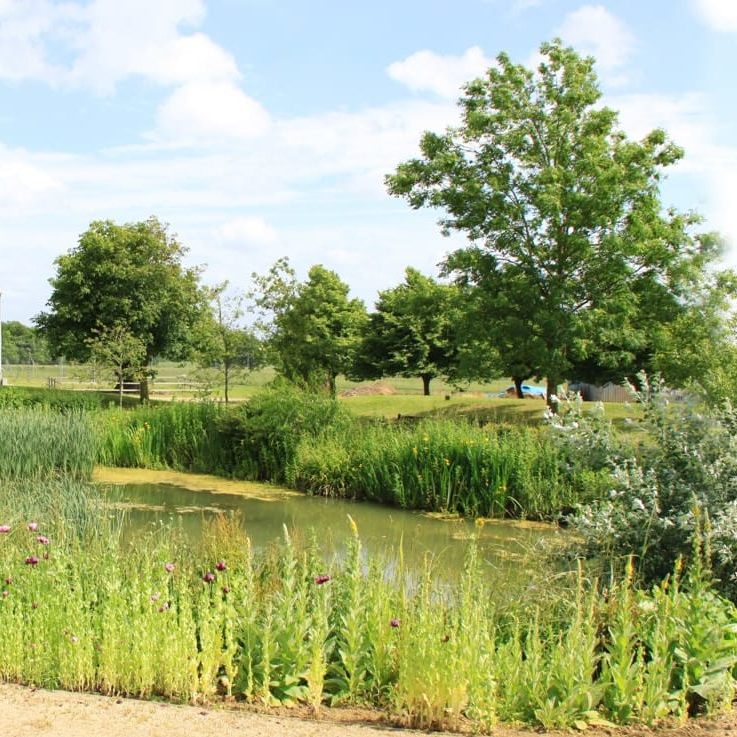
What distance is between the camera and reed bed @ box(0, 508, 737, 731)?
4160 millimetres

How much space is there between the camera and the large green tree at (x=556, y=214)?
688 inches

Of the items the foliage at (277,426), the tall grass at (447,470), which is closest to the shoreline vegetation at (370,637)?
the tall grass at (447,470)

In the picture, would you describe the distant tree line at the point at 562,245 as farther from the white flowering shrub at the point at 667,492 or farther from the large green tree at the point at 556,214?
the white flowering shrub at the point at 667,492

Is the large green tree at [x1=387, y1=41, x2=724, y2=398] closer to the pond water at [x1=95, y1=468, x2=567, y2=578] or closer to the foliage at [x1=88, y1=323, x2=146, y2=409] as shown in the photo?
the pond water at [x1=95, y1=468, x2=567, y2=578]

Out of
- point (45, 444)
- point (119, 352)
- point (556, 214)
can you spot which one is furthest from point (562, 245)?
point (119, 352)

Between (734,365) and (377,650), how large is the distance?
13793mm

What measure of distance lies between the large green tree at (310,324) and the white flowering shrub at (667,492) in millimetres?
22019

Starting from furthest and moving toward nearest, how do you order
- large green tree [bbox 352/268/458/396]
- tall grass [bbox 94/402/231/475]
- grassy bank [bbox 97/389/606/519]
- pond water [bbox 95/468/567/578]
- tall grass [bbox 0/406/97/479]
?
large green tree [bbox 352/268/458/396] < tall grass [bbox 94/402/231/475] < tall grass [bbox 0/406/97/479] < grassy bank [bbox 97/389/606/519] < pond water [bbox 95/468/567/578]

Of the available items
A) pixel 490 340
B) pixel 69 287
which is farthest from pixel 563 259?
pixel 69 287

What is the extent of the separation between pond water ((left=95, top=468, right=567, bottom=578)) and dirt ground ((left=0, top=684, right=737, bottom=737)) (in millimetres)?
3503

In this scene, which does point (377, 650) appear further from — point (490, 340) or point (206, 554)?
point (490, 340)

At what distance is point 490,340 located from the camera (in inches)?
728


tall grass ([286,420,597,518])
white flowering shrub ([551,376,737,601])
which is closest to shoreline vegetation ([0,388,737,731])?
white flowering shrub ([551,376,737,601])

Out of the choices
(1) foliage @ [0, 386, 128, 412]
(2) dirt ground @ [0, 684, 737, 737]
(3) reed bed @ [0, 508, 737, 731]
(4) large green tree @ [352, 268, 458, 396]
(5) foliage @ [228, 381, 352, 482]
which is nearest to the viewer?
(2) dirt ground @ [0, 684, 737, 737]
